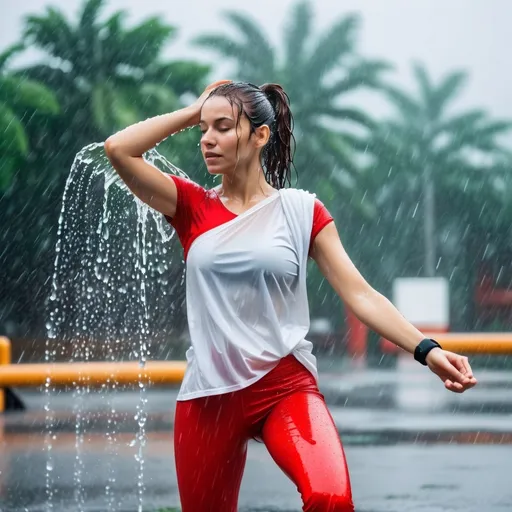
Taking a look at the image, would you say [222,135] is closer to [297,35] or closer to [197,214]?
[197,214]

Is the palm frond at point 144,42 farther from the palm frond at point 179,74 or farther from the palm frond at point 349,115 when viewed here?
the palm frond at point 349,115

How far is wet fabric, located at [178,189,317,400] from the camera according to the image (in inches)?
134

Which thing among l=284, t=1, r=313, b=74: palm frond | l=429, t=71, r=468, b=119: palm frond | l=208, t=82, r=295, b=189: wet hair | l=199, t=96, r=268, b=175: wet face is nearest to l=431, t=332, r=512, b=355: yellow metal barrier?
l=208, t=82, r=295, b=189: wet hair

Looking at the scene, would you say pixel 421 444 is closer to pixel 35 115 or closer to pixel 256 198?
pixel 256 198

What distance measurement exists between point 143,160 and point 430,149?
45.3 m

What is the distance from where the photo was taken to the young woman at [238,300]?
3385 millimetres

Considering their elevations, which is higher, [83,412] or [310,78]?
[310,78]

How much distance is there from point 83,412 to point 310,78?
32.1m

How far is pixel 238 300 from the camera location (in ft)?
11.2

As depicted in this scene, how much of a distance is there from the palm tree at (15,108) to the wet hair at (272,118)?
31.9 m

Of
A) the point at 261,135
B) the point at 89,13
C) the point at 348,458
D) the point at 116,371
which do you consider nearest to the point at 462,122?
the point at 89,13

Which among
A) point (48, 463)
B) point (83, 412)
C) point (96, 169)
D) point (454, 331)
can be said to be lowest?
point (454, 331)

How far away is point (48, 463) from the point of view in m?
8.97

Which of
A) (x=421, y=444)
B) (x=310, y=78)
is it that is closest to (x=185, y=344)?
(x=310, y=78)
